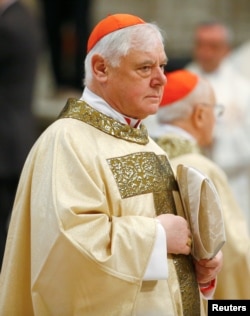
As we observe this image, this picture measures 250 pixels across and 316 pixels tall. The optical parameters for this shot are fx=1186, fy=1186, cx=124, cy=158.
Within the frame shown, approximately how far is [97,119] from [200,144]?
120cm

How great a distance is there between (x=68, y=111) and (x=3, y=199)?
9.72ft

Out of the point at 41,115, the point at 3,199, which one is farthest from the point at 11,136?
the point at 41,115

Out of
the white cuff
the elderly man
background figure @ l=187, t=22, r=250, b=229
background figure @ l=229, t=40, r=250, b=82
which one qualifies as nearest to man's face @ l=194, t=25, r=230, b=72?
background figure @ l=187, t=22, r=250, b=229

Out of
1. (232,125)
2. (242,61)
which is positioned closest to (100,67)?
(232,125)

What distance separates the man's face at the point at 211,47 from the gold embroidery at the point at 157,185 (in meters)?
4.02

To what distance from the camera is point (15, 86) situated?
719 cm

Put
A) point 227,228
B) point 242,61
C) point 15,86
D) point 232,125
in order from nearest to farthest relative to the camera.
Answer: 1. point 227,228
2. point 15,86
3. point 232,125
4. point 242,61

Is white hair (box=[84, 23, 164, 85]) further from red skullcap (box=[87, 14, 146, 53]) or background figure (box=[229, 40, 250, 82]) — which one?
background figure (box=[229, 40, 250, 82])

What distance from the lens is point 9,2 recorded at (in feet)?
23.5

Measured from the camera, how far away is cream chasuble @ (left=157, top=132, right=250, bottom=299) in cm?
473

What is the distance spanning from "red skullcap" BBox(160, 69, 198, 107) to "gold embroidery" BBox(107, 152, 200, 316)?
870 mm

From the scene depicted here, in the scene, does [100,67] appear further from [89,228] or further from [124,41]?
[89,228]

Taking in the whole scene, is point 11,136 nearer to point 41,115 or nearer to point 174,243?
point 41,115

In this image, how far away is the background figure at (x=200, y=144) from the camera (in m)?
4.74
